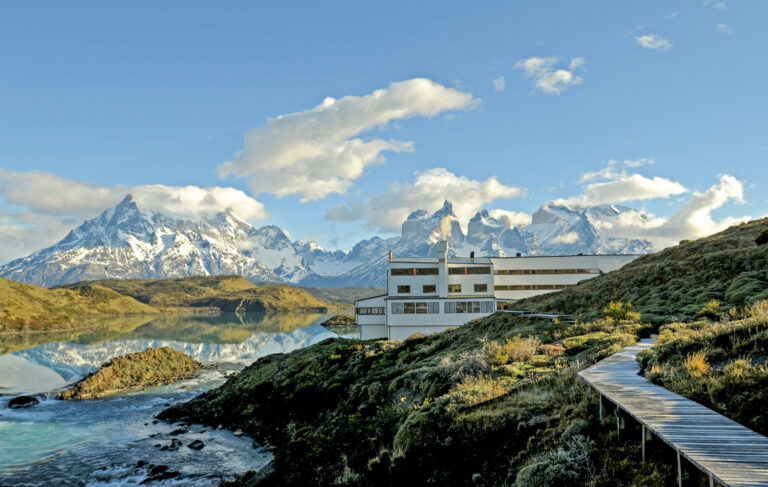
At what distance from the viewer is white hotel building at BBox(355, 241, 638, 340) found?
6675 centimetres

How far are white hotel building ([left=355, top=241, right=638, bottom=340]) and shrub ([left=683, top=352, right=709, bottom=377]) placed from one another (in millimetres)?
54728

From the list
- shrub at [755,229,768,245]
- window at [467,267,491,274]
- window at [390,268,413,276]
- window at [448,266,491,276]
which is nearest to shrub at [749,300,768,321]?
shrub at [755,229,768,245]

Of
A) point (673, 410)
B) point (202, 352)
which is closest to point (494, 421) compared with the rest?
point (673, 410)

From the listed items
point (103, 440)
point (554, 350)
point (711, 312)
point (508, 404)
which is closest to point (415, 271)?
point (103, 440)

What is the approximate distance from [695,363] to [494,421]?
5.53 meters

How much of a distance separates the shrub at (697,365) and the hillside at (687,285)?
1152 cm

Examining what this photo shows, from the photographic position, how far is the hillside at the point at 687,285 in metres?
23.9

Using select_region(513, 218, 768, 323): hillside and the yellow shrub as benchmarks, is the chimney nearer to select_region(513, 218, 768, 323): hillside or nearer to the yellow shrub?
select_region(513, 218, 768, 323): hillside

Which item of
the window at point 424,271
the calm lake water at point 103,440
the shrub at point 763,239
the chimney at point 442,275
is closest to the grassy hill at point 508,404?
the shrub at point 763,239

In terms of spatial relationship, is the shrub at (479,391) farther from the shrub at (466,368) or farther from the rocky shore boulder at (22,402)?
the rocky shore boulder at (22,402)

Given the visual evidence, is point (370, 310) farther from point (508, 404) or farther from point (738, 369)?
point (738, 369)

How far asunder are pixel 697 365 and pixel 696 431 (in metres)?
4.35

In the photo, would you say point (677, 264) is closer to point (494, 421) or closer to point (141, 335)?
point (494, 421)

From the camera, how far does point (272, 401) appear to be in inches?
1507
